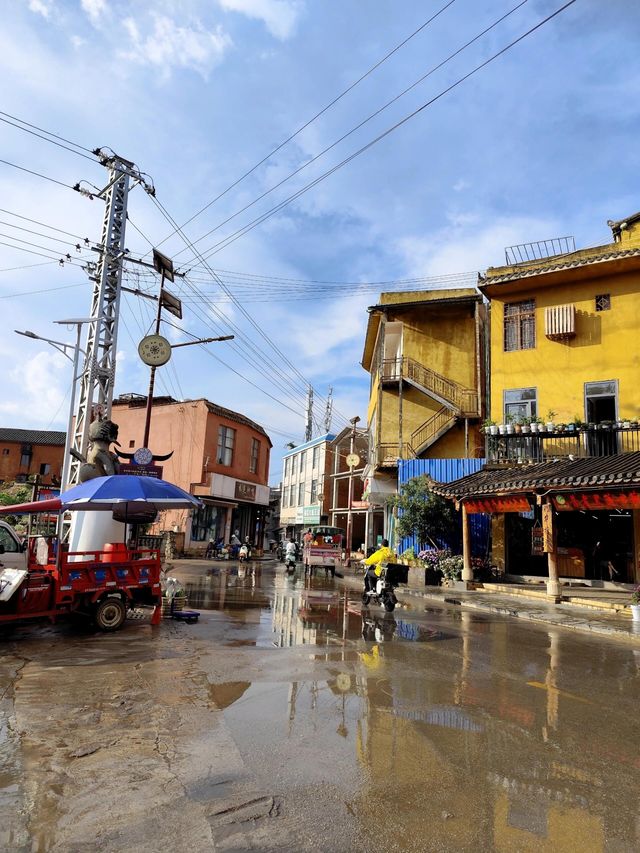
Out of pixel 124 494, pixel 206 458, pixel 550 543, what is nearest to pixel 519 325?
pixel 550 543

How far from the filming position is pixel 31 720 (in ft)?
16.9

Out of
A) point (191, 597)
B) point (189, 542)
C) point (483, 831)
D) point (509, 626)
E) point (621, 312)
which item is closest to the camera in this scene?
point (483, 831)

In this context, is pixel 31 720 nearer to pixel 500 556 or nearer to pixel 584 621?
pixel 584 621

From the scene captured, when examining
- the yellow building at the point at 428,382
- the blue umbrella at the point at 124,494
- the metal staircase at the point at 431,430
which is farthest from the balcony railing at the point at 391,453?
the blue umbrella at the point at 124,494

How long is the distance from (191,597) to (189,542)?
21325mm

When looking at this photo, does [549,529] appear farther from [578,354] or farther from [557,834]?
[557,834]

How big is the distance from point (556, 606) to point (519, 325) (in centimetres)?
1231

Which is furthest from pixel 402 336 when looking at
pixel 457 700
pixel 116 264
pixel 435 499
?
pixel 457 700

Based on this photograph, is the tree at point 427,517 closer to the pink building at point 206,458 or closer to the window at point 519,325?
the window at point 519,325

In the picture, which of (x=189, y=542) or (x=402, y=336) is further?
(x=189, y=542)

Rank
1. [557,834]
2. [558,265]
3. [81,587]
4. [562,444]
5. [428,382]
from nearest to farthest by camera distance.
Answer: [557,834] < [81,587] < [562,444] < [558,265] < [428,382]

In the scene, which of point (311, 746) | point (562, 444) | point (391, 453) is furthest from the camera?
point (391, 453)

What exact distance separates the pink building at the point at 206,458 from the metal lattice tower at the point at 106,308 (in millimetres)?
18093

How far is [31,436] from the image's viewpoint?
62.8 meters
